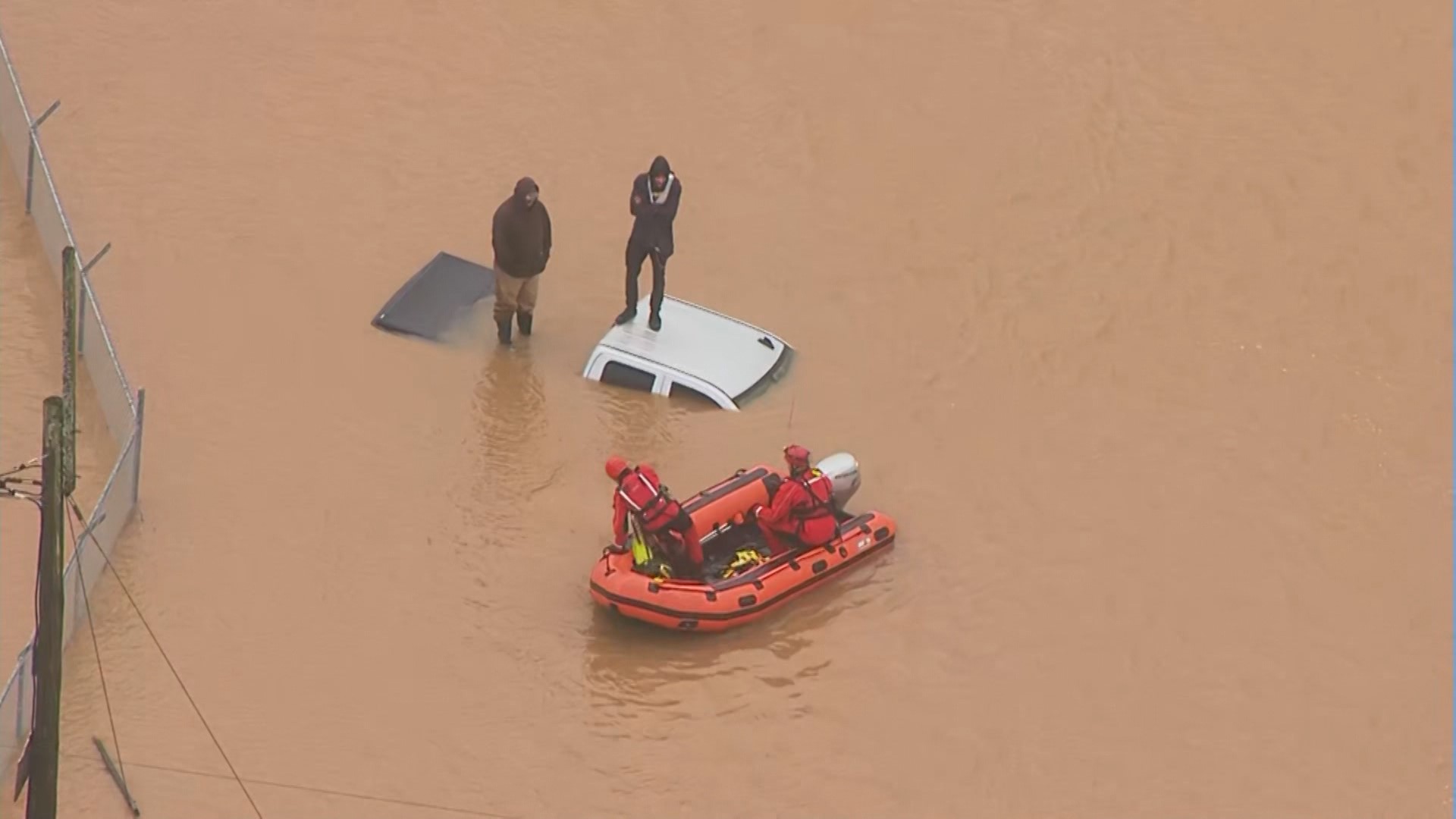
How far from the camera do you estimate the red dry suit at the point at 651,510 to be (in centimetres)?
1680

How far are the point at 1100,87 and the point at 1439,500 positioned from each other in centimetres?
689

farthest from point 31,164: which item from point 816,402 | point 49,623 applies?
point 49,623

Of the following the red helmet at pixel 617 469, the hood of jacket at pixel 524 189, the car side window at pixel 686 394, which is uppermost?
the hood of jacket at pixel 524 189

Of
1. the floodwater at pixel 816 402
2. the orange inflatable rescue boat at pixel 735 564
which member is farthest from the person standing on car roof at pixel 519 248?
the orange inflatable rescue boat at pixel 735 564

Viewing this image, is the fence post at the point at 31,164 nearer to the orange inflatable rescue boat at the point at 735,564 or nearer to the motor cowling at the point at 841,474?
the orange inflatable rescue boat at the point at 735,564

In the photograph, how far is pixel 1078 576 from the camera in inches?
710

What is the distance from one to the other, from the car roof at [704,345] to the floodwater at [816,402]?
0.40 m

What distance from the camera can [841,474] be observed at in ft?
59.1

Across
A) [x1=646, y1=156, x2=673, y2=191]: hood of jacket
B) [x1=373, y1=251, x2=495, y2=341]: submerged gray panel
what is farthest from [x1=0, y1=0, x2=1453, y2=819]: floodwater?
[x1=646, y1=156, x2=673, y2=191]: hood of jacket

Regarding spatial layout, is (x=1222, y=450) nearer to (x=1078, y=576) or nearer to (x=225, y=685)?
(x=1078, y=576)

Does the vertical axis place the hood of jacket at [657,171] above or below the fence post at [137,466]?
above

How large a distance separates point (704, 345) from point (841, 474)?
2.19m

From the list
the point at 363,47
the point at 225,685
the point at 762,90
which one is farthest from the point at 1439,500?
the point at 363,47

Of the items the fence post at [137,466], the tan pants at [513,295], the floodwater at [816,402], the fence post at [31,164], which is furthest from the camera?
the fence post at [31,164]
